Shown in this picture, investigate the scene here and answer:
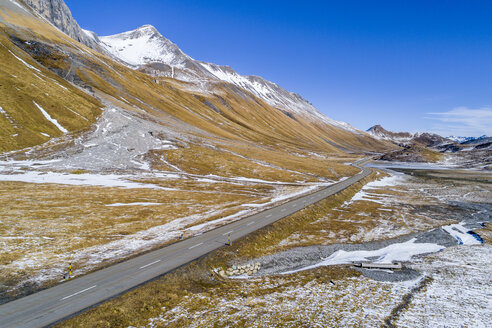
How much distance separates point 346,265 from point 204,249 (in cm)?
1726

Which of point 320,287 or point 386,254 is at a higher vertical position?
point 320,287

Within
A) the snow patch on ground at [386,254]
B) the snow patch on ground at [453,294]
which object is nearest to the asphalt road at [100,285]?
the snow patch on ground at [386,254]

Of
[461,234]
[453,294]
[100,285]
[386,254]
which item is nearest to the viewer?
[100,285]

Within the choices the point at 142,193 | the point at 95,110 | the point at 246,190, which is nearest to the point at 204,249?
the point at 142,193

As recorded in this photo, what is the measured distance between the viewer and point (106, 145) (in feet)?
316

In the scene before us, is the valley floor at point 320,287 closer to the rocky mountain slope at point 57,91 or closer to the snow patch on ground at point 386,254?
the snow patch on ground at point 386,254

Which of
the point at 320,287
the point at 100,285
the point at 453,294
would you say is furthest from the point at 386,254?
the point at 100,285

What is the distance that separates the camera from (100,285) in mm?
20891

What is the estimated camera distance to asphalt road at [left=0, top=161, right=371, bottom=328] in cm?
1677

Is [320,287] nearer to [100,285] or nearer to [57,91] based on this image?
[100,285]

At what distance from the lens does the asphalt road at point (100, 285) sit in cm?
1677

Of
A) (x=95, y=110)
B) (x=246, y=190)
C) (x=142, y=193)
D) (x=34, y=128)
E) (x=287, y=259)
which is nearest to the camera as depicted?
(x=287, y=259)

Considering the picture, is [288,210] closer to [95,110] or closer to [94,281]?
[94,281]

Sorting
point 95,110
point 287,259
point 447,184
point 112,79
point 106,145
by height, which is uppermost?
point 112,79
